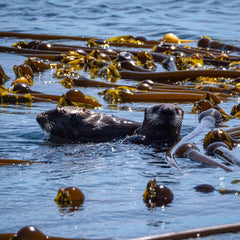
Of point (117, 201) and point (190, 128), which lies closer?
point (117, 201)

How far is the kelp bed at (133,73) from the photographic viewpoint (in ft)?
23.3

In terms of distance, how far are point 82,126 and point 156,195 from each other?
6.49 feet

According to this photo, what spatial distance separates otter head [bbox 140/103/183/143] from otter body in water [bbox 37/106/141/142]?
250 mm

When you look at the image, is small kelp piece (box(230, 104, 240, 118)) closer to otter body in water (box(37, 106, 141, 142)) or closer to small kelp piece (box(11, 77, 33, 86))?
otter body in water (box(37, 106, 141, 142))

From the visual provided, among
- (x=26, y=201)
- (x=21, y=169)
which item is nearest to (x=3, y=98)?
(x=21, y=169)

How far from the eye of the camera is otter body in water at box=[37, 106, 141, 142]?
550 cm

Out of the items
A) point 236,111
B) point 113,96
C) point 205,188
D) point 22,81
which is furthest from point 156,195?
point 22,81

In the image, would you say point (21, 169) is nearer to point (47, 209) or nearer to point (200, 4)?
point (47, 209)

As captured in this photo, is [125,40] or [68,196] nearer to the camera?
[68,196]

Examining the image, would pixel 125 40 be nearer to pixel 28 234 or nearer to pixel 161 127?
→ pixel 161 127

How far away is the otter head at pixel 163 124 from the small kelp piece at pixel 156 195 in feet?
5.30

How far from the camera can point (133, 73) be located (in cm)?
879

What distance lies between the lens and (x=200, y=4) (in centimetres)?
1833

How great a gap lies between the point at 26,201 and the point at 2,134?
1.98 meters
